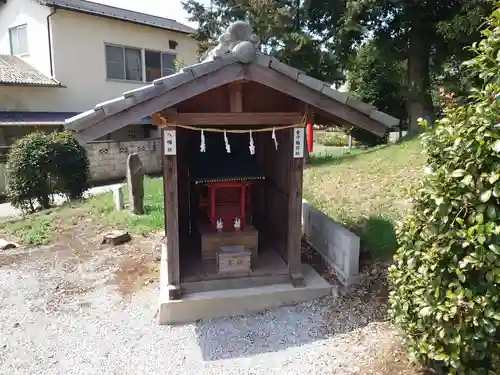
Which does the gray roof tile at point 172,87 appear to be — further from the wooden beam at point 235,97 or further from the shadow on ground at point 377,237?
the shadow on ground at point 377,237

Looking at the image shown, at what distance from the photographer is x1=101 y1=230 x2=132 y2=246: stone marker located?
296 inches

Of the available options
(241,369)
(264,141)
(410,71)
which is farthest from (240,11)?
(241,369)

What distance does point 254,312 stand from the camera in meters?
4.96

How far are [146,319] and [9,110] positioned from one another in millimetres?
15434

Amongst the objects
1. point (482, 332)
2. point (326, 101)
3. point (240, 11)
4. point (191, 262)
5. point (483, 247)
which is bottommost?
point (191, 262)

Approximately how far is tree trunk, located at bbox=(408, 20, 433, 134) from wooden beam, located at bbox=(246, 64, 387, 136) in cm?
929

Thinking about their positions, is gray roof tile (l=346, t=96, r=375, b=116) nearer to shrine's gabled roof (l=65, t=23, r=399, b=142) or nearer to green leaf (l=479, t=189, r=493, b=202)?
shrine's gabled roof (l=65, t=23, r=399, b=142)

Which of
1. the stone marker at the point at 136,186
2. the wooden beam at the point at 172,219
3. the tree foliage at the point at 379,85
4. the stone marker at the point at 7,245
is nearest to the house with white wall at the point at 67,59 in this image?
the stone marker at the point at 136,186

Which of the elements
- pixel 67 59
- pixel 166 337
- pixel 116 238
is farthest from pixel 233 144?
pixel 67 59

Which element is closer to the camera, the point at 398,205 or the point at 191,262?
the point at 191,262

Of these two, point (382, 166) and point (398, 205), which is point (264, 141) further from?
point (382, 166)

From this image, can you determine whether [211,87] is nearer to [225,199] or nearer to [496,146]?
[225,199]

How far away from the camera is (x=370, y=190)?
8.64 meters

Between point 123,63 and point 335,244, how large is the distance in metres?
17.0
